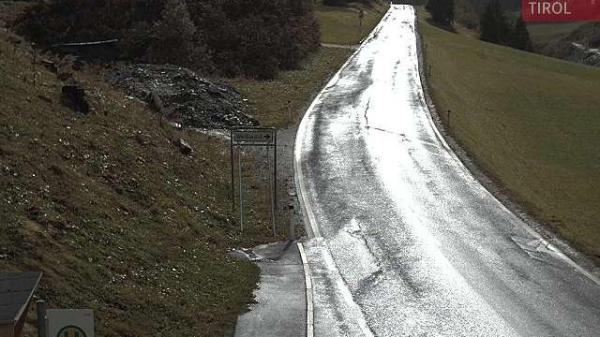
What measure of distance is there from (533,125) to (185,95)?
2098cm

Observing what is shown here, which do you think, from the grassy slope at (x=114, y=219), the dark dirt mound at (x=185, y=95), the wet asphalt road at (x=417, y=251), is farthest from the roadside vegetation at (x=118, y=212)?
the dark dirt mound at (x=185, y=95)

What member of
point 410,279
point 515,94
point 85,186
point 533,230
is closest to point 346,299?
point 410,279

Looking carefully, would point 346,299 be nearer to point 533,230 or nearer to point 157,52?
point 533,230

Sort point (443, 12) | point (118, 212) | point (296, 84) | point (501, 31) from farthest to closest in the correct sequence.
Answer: point (443, 12) → point (501, 31) → point (296, 84) → point (118, 212)

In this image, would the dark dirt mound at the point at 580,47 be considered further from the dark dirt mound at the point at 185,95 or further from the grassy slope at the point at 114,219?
the grassy slope at the point at 114,219

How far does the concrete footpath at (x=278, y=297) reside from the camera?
1267cm

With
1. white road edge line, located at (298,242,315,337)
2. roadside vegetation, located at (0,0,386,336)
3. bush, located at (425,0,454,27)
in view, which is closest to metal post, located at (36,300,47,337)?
roadside vegetation, located at (0,0,386,336)

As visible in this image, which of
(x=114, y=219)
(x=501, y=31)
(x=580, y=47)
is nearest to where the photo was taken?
(x=114, y=219)

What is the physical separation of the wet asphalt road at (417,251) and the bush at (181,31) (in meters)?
11.7

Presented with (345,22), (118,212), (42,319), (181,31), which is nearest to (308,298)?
(118,212)

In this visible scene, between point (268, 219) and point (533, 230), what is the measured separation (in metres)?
6.81

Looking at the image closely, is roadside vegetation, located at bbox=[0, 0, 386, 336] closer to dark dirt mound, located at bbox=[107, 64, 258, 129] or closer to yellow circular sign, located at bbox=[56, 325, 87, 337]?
dark dirt mound, located at bbox=[107, 64, 258, 129]

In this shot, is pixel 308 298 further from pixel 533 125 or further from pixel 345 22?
pixel 345 22

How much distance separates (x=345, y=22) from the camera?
8556cm
